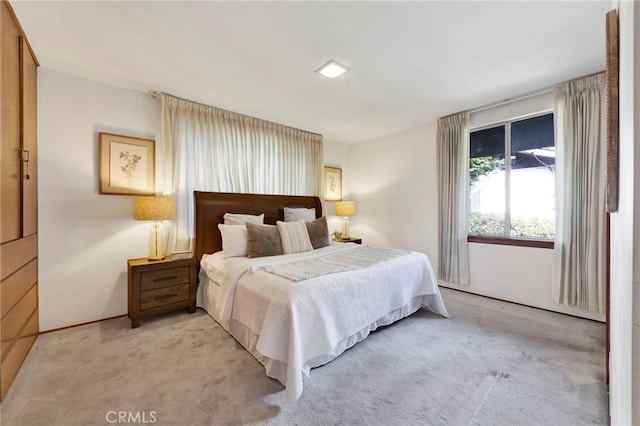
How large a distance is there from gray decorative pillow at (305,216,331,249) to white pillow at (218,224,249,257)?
0.87m

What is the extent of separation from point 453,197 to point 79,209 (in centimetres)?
463

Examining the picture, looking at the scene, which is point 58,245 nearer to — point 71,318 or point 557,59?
point 71,318

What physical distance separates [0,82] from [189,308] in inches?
95.5

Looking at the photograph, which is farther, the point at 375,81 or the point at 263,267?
the point at 375,81

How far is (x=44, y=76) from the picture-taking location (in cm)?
249

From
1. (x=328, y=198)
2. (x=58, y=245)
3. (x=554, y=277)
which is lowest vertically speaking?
(x=554, y=277)

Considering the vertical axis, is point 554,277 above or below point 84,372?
above

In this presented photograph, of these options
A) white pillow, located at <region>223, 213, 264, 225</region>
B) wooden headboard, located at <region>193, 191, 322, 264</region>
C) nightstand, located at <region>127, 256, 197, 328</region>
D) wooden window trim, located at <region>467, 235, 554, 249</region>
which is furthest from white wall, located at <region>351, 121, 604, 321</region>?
nightstand, located at <region>127, 256, 197, 328</region>

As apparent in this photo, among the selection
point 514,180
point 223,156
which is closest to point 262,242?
point 223,156

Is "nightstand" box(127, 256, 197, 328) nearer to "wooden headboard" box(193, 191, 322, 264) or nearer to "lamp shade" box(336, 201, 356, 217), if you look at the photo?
"wooden headboard" box(193, 191, 322, 264)

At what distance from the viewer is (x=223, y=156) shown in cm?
355

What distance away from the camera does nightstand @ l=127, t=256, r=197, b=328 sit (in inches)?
101

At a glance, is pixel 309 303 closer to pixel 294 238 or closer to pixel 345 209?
pixel 294 238

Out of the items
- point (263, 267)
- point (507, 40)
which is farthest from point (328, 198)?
point (507, 40)
